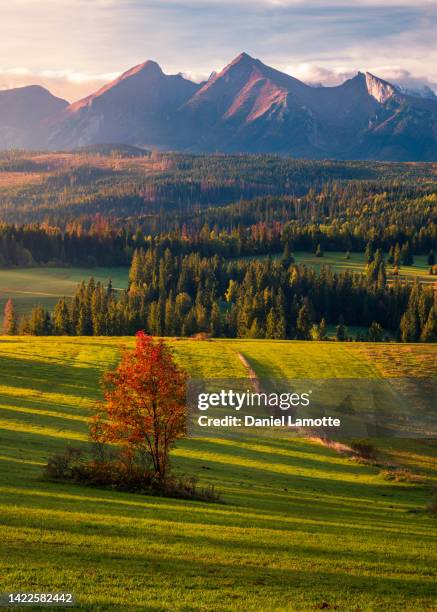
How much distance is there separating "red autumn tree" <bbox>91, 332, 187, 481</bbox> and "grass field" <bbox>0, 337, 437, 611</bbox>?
184 inches

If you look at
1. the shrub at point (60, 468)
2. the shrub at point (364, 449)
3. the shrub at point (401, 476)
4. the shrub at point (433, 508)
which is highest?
the shrub at point (60, 468)

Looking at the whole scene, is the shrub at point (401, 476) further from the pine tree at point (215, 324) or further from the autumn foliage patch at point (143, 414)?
the pine tree at point (215, 324)

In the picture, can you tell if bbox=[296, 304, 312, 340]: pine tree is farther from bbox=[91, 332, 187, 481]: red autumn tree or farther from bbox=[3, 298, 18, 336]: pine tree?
bbox=[91, 332, 187, 481]: red autumn tree

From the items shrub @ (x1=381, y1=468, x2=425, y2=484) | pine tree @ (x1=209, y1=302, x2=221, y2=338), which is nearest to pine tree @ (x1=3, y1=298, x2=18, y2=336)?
pine tree @ (x1=209, y1=302, x2=221, y2=338)

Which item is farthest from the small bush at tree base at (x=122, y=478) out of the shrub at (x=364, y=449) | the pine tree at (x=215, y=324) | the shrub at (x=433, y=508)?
the pine tree at (x=215, y=324)

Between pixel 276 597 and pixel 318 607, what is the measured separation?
134 cm

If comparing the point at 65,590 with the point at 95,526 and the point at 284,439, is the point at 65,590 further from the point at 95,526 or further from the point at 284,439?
the point at 284,439

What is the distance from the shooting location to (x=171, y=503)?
113ft

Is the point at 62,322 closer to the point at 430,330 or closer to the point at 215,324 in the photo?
the point at 215,324

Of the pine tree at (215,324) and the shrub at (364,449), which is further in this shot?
the pine tree at (215,324)

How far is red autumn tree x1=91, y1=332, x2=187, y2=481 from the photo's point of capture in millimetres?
39875

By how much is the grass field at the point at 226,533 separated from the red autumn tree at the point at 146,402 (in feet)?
15.4

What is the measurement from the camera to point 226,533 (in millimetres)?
28188

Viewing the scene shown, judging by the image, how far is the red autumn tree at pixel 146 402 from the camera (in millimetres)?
39875
